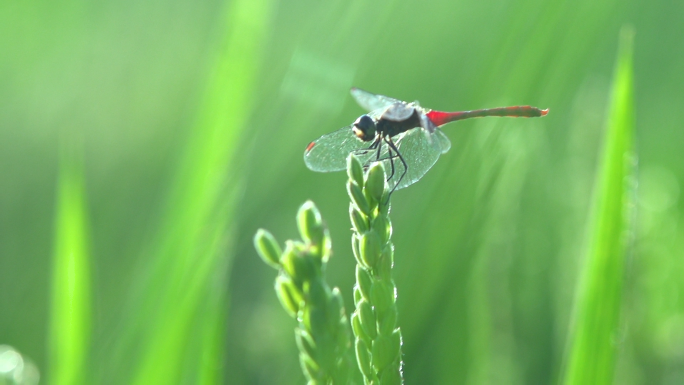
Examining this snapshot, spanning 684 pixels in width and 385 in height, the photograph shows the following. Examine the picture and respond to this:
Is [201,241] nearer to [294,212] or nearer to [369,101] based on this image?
[369,101]

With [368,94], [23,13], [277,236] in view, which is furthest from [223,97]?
[23,13]

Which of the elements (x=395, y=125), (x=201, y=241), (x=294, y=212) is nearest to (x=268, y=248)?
(x=201, y=241)

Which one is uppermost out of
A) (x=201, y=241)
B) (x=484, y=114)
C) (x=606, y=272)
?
(x=484, y=114)

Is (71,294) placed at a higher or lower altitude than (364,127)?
lower

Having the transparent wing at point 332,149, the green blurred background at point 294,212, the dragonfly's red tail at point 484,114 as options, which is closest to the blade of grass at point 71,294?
the green blurred background at point 294,212

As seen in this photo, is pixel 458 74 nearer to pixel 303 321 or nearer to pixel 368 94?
pixel 368 94
